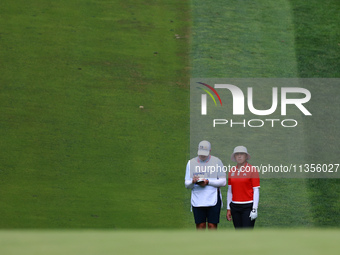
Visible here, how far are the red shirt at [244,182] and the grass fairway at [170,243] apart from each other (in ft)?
14.5

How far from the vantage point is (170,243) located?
288 centimetres

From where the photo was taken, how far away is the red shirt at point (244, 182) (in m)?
7.67

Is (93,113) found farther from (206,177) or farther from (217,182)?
(217,182)

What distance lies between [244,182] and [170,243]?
4903 millimetres

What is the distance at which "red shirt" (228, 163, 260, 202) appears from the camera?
767 cm

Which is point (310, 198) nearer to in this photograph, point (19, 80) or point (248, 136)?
point (248, 136)

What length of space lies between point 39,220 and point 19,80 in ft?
13.2

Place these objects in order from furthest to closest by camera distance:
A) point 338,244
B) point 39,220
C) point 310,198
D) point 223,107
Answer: point 223,107
point 310,198
point 39,220
point 338,244

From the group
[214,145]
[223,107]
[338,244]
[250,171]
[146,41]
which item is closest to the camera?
[338,244]

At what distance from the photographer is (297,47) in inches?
561

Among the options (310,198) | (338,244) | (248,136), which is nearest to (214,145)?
(248,136)

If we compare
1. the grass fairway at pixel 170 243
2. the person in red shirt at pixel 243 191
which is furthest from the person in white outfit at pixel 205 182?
the grass fairway at pixel 170 243

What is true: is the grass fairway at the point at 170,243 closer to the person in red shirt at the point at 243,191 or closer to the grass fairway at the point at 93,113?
the person in red shirt at the point at 243,191

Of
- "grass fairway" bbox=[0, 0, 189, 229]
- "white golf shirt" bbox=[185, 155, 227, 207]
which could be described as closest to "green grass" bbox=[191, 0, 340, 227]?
"grass fairway" bbox=[0, 0, 189, 229]
